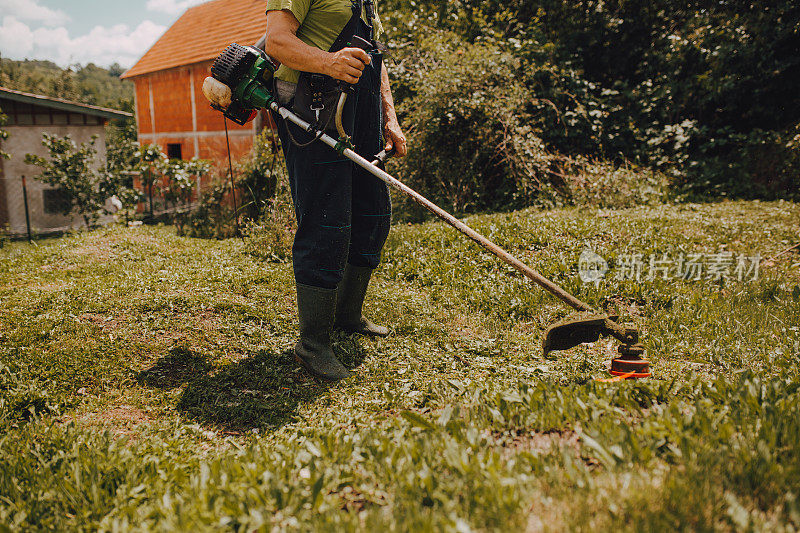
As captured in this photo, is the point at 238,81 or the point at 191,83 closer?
the point at 238,81

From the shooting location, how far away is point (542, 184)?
8.02 m

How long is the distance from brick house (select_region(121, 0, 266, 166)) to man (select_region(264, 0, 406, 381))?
1185 cm

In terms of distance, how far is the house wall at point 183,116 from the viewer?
607 inches

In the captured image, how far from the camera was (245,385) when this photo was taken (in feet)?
9.79

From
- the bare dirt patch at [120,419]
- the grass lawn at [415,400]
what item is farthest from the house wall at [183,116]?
the bare dirt patch at [120,419]

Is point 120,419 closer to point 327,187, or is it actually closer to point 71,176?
point 327,187

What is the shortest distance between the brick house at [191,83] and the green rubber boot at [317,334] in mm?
12215

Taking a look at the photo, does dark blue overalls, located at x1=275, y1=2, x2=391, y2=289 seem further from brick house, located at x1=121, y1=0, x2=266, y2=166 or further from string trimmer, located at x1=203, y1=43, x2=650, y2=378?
brick house, located at x1=121, y1=0, x2=266, y2=166

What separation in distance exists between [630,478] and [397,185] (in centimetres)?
183

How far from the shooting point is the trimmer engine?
2.95 metres

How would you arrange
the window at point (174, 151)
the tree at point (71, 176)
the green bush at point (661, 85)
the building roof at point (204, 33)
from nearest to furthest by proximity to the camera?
the green bush at point (661, 85) → the tree at point (71, 176) → the building roof at point (204, 33) → the window at point (174, 151)

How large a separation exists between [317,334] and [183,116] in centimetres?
1603

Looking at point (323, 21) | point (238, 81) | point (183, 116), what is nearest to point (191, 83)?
point (183, 116)

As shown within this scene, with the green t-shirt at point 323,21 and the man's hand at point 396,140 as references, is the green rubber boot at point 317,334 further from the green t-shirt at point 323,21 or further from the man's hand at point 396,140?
the green t-shirt at point 323,21
